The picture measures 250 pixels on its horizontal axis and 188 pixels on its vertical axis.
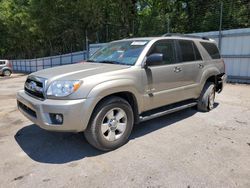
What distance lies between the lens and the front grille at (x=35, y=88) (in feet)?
10.9

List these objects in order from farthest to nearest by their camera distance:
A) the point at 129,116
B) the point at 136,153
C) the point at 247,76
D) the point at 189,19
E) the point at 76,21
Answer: the point at 76,21
the point at 189,19
the point at 247,76
the point at 129,116
the point at 136,153

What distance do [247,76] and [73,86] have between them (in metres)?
8.23

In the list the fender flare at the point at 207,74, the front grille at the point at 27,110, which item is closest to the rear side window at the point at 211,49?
the fender flare at the point at 207,74

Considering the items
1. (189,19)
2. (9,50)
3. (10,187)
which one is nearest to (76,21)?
(189,19)

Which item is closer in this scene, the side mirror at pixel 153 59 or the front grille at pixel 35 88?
the front grille at pixel 35 88

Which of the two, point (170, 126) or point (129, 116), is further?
point (170, 126)

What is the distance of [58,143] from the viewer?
387cm

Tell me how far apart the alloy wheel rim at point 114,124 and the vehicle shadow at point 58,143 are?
325 mm

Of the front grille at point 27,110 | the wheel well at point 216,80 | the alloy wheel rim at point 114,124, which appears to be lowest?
the alloy wheel rim at point 114,124

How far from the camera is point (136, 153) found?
3.47m

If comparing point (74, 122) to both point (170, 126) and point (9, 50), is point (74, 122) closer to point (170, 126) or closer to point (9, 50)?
point (170, 126)

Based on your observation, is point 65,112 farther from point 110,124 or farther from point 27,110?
point 27,110

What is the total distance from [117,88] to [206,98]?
2.82 m

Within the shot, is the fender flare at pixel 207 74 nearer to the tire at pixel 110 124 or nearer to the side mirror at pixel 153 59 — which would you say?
the side mirror at pixel 153 59
